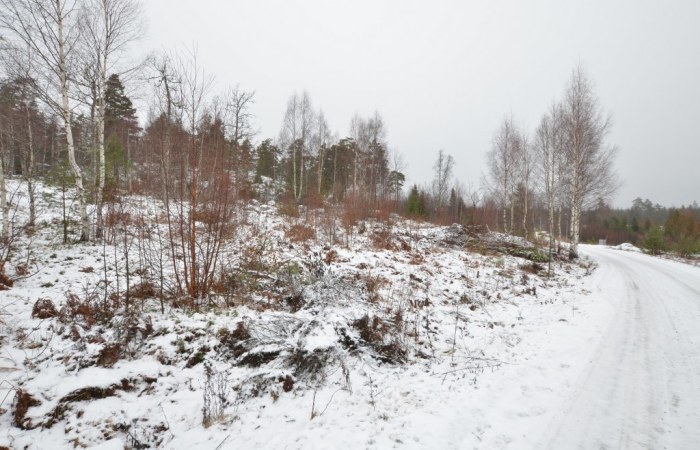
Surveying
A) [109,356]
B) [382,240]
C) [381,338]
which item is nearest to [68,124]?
[109,356]

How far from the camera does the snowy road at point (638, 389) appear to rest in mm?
2760

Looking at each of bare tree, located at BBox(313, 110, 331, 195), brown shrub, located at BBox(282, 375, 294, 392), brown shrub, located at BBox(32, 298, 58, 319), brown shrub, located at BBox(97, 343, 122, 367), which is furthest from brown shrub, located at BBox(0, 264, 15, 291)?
bare tree, located at BBox(313, 110, 331, 195)

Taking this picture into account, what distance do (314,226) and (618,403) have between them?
11.6m

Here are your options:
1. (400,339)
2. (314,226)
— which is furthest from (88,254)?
(400,339)

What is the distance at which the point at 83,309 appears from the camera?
445 centimetres

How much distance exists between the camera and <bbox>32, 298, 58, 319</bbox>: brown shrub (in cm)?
433

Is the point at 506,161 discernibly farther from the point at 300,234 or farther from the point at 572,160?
the point at 300,234

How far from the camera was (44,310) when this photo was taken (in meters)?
4.40

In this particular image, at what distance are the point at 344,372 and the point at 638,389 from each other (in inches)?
150

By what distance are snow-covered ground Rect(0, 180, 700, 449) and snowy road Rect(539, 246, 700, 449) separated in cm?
2

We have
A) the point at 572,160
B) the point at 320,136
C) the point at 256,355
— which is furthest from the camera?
the point at 320,136

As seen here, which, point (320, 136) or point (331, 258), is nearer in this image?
point (331, 258)

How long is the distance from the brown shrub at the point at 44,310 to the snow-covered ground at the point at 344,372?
0.50 feet

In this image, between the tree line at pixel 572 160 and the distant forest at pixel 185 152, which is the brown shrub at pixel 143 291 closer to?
→ the distant forest at pixel 185 152
